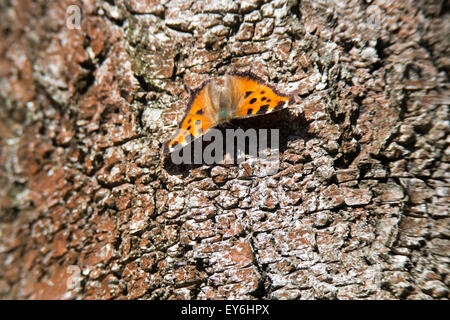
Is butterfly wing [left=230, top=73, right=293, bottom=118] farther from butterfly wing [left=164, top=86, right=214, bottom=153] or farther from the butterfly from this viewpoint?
butterfly wing [left=164, top=86, right=214, bottom=153]

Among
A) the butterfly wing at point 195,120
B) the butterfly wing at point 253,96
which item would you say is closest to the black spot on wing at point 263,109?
the butterfly wing at point 253,96

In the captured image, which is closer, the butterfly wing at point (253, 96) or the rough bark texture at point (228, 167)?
the rough bark texture at point (228, 167)

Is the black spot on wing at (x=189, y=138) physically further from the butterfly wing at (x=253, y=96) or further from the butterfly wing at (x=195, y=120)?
the butterfly wing at (x=253, y=96)

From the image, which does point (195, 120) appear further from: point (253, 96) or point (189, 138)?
point (253, 96)

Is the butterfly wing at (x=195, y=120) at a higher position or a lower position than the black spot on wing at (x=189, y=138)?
higher

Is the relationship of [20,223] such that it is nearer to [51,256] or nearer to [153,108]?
[51,256]
